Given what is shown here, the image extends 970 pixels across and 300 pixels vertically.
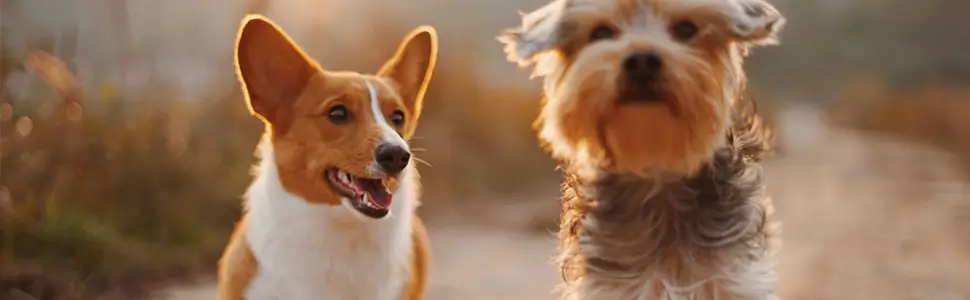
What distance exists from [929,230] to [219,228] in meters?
1.66

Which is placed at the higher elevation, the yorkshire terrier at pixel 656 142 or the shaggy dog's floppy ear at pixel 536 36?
the shaggy dog's floppy ear at pixel 536 36

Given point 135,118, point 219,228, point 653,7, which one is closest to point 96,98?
point 135,118

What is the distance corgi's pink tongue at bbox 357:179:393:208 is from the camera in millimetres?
1474

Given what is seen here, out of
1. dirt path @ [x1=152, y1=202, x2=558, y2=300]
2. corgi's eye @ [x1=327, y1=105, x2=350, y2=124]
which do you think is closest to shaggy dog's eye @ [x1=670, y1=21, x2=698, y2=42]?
corgi's eye @ [x1=327, y1=105, x2=350, y2=124]

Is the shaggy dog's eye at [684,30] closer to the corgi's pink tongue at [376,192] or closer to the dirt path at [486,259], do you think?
the corgi's pink tongue at [376,192]

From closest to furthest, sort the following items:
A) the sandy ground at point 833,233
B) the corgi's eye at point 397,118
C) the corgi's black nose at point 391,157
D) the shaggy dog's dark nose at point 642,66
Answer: the shaggy dog's dark nose at point 642,66 → the corgi's black nose at point 391,157 → the corgi's eye at point 397,118 → the sandy ground at point 833,233

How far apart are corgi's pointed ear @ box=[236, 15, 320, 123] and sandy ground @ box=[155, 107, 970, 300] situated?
2.38 ft

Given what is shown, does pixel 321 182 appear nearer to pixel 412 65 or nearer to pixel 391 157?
pixel 391 157

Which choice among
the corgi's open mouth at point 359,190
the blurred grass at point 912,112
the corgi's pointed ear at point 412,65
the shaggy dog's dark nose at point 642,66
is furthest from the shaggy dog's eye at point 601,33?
the blurred grass at point 912,112

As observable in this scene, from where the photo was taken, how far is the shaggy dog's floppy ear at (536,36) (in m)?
1.44

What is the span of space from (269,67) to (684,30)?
2.17ft

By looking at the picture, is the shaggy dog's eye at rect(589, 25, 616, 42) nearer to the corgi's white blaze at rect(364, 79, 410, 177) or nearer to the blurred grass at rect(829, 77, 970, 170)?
the corgi's white blaze at rect(364, 79, 410, 177)

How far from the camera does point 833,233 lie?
2.15 meters

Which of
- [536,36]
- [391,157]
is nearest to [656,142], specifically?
[536,36]
